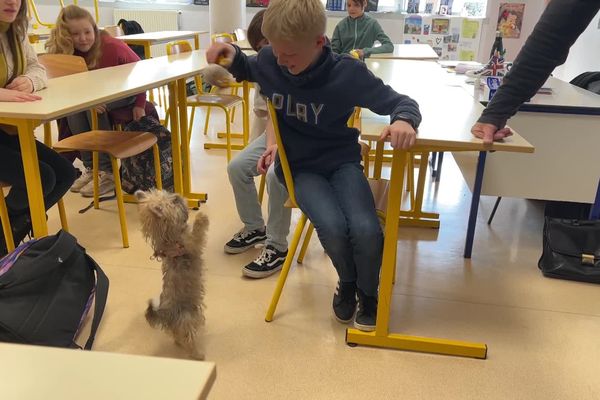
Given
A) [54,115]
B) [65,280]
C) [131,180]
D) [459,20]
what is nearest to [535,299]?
[65,280]

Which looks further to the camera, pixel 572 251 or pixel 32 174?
pixel 572 251

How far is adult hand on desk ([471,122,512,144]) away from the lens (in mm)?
1404

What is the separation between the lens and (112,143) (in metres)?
2.40

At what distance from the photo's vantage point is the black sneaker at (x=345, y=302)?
1766mm

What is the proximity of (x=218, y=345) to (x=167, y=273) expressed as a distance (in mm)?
Answer: 337

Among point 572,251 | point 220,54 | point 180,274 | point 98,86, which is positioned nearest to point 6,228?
point 98,86

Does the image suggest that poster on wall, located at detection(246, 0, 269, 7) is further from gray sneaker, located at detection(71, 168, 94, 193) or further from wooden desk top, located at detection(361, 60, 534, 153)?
gray sneaker, located at detection(71, 168, 94, 193)

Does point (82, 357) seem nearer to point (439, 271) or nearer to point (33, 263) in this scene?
point (33, 263)

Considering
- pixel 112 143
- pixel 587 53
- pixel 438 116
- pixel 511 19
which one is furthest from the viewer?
pixel 511 19

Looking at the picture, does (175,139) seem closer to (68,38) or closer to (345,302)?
(68,38)

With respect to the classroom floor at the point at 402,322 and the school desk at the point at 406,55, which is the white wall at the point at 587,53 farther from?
the classroom floor at the point at 402,322

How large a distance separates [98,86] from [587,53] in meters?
4.79

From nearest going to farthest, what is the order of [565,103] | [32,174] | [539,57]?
1. [539,57]
2. [32,174]
3. [565,103]

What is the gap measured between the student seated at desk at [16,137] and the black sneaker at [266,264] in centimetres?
84
